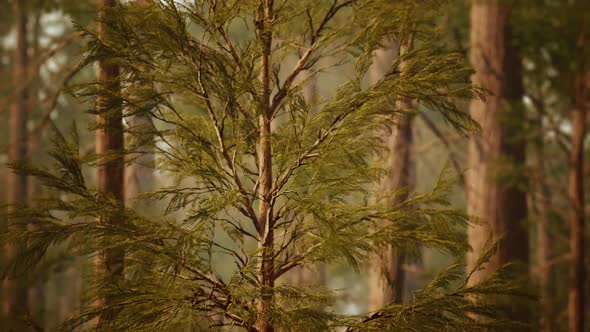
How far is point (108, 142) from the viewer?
16.5 feet

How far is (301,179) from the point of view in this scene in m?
4.31

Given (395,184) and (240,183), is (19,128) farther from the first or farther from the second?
(240,183)

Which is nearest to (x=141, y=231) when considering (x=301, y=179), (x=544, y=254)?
(x=301, y=179)

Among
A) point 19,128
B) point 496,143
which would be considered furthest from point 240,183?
point 19,128

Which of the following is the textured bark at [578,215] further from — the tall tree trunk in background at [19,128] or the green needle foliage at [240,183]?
the tall tree trunk in background at [19,128]

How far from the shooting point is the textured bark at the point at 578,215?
6.61 metres

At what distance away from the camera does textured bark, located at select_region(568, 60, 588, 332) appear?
661cm

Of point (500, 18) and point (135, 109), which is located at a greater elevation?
point (500, 18)

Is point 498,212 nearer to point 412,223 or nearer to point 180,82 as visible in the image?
point 412,223

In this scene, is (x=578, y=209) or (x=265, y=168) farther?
(x=578, y=209)

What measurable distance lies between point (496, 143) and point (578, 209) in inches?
47.9

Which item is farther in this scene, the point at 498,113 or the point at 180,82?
the point at 498,113

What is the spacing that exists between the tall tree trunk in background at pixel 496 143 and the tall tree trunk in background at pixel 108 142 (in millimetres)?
4051

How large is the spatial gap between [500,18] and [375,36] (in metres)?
4.14
